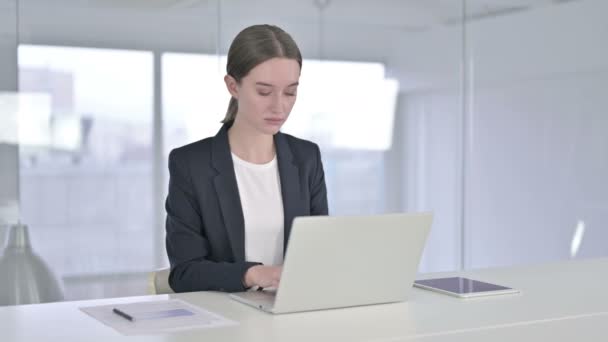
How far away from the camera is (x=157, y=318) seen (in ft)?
7.13

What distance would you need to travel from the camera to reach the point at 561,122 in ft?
18.0

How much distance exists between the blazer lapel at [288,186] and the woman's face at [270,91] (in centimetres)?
15

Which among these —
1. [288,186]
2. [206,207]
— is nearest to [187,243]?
[206,207]

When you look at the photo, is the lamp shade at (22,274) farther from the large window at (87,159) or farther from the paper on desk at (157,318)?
the paper on desk at (157,318)

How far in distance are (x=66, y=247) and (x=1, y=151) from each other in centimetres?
57

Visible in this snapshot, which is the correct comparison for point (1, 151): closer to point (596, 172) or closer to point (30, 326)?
point (30, 326)

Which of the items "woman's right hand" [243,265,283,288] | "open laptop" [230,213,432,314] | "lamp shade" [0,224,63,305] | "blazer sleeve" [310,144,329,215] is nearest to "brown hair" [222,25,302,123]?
"blazer sleeve" [310,144,329,215]

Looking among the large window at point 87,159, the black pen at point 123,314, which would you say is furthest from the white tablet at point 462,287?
the large window at point 87,159

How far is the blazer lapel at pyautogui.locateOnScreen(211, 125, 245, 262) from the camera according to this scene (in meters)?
2.84

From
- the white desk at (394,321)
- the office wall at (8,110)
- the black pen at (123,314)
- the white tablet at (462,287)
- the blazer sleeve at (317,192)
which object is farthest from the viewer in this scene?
the office wall at (8,110)

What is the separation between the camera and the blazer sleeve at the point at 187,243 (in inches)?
104

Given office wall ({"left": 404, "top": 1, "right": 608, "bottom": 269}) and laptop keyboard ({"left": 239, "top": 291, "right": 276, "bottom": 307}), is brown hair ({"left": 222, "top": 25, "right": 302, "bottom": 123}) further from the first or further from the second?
office wall ({"left": 404, "top": 1, "right": 608, "bottom": 269})

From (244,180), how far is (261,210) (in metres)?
0.11

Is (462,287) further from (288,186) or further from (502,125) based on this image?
(502,125)
